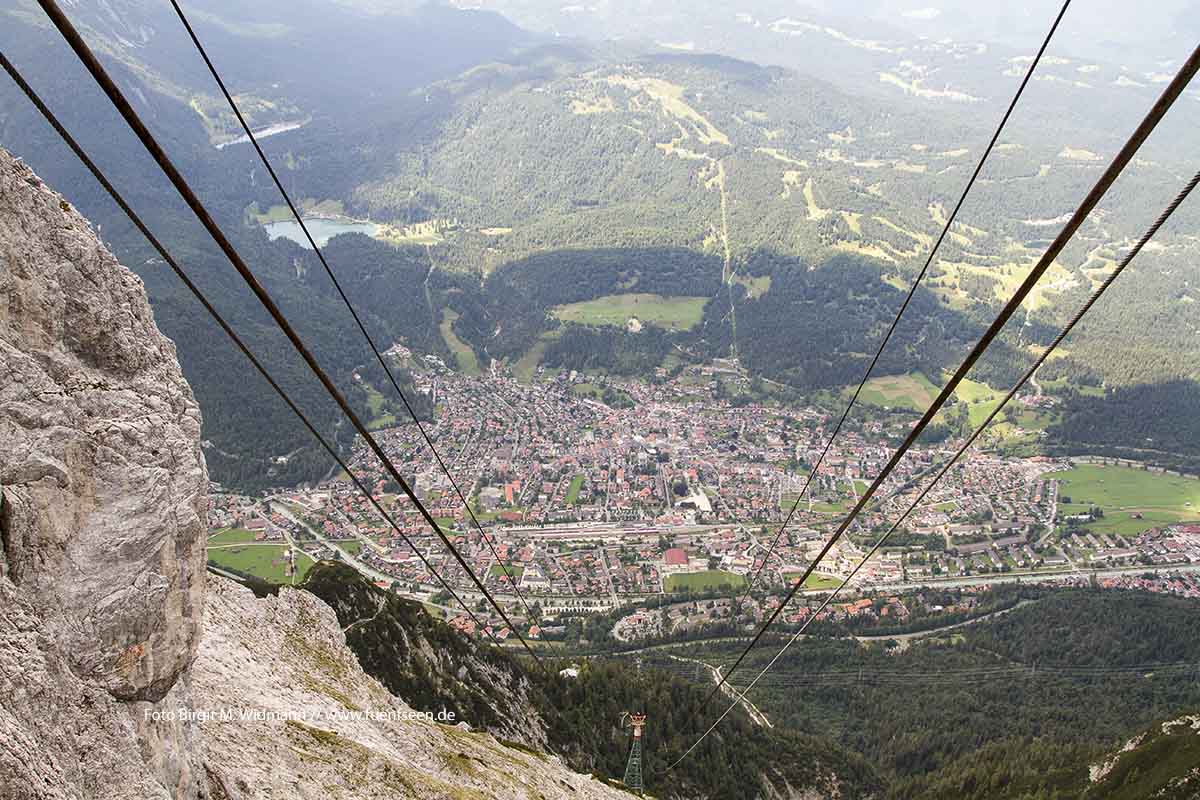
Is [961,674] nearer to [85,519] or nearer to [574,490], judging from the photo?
[574,490]

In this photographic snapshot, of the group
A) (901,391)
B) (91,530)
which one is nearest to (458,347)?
(901,391)

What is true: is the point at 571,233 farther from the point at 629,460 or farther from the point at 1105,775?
the point at 1105,775

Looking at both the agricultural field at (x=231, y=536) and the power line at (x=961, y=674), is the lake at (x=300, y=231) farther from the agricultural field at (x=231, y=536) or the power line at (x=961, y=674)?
the power line at (x=961, y=674)

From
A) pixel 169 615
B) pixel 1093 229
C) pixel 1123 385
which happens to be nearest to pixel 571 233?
pixel 1123 385

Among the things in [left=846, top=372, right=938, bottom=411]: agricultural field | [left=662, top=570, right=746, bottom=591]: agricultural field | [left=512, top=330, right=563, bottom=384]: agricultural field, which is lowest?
[left=512, top=330, right=563, bottom=384]: agricultural field

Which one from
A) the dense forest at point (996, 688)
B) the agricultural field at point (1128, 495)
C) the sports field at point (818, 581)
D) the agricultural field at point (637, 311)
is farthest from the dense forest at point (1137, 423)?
the agricultural field at point (637, 311)

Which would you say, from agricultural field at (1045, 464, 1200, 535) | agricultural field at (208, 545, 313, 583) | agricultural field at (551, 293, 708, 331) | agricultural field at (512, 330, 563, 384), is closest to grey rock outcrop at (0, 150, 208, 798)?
agricultural field at (208, 545, 313, 583)

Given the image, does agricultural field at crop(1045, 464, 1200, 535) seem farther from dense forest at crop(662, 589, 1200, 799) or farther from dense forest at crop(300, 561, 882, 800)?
dense forest at crop(300, 561, 882, 800)
